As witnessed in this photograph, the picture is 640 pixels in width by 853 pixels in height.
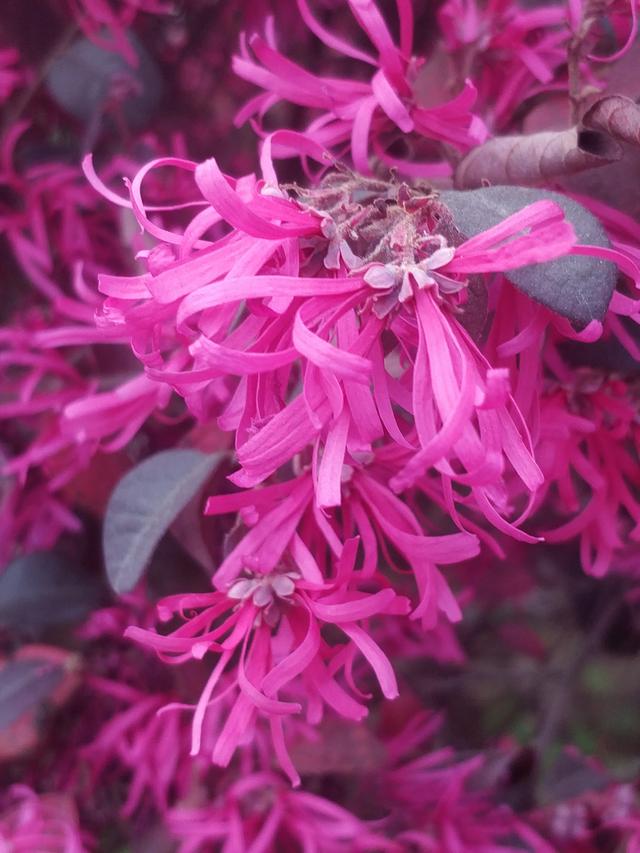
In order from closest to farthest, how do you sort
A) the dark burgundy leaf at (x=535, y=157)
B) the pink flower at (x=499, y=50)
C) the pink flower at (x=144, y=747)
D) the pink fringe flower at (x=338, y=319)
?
the pink fringe flower at (x=338, y=319)
the dark burgundy leaf at (x=535, y=157)
the pink flower at (x=499, y=50)
the pink flower at (x=144, y=747)

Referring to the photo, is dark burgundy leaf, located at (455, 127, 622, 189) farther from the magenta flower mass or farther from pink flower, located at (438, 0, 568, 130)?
pink flower, located at (438, 0, 568, 130)

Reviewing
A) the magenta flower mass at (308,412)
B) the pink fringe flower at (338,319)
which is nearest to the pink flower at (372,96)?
the magenta flower mass at (308,412)

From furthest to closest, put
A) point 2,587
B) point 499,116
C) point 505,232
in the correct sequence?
1. point 2,587
2. point 499,116
3. point 505,232

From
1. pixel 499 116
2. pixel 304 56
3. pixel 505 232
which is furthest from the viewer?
pixel 304 56

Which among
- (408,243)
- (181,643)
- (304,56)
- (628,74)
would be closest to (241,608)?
(181,643)

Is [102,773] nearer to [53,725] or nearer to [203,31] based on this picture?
[53,725]

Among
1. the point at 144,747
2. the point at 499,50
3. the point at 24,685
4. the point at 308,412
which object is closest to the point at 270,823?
the point at 144,747

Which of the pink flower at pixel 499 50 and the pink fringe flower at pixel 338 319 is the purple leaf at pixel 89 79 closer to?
the pink flower at pixel 499 50
